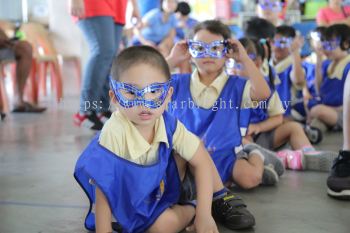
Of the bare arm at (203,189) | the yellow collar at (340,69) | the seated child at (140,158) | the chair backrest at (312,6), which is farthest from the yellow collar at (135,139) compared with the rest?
the chair backrest at (312,6)

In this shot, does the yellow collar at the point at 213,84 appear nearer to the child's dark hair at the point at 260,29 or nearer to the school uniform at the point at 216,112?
the school uniform at the point at 216,112

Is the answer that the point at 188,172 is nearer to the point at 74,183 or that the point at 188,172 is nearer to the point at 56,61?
the point at 74,183

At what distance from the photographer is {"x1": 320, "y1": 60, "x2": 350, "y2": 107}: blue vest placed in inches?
137

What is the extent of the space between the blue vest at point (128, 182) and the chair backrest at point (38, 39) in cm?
435

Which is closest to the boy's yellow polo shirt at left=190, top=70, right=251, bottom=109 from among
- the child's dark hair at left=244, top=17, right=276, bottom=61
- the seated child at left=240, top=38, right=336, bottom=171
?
the seated child at left=240, top=38, right=336, bottom=171

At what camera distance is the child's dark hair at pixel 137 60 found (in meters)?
1.43

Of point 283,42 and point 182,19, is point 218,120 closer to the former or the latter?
point 283,42

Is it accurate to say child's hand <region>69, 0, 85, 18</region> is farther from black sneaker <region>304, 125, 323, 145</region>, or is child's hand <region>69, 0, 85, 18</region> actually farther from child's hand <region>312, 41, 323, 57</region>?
child's hand <region>312, 41, 323, 57</region>

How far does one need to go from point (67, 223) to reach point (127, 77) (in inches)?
21.3

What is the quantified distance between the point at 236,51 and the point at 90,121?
61.9 inches

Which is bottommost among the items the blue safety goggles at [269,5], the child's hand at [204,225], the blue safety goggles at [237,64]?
the child's hand at [204,225]

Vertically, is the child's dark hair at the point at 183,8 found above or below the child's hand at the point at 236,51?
above

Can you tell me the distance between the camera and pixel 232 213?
1.59m

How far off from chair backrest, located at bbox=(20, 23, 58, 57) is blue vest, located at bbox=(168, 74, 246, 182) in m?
3.82
